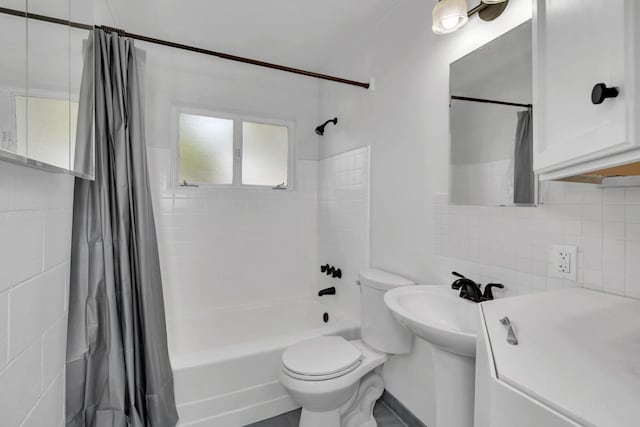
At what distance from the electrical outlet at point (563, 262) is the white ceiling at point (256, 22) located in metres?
1.68

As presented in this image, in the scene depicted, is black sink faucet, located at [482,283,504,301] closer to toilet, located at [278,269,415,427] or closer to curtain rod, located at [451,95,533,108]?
toilet, located at [278,269,415,427]

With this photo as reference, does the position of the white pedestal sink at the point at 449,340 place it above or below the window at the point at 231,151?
below

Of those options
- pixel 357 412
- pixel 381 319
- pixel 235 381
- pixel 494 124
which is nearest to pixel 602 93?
pixel 494 124

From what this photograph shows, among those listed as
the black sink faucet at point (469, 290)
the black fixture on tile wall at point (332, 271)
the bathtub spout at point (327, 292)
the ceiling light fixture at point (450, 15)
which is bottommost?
the bathtub spout at point (327, 292)

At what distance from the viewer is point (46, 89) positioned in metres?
0.83

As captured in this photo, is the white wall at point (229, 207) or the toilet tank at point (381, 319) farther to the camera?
the white wall at point (229, 207)

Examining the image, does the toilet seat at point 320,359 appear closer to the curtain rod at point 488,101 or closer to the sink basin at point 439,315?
the sink basin at point 439,315

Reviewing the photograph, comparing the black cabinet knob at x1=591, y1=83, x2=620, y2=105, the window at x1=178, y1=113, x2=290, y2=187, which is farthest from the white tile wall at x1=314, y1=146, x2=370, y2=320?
the black cabinet knob at x1=591, y1=83, x2=620, y2=105

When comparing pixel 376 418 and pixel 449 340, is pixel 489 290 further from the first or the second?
pixel 376 418

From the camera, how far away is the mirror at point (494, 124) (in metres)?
1.18

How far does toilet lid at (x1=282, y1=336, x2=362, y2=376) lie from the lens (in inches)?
58.8

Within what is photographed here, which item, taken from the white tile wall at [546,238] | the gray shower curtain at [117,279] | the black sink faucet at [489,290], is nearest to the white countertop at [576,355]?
the white tile wall at [546,238]

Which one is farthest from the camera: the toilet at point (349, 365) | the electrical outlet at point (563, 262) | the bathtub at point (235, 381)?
the bathtub at point (235, 381)

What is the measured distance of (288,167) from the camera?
2.91 m
